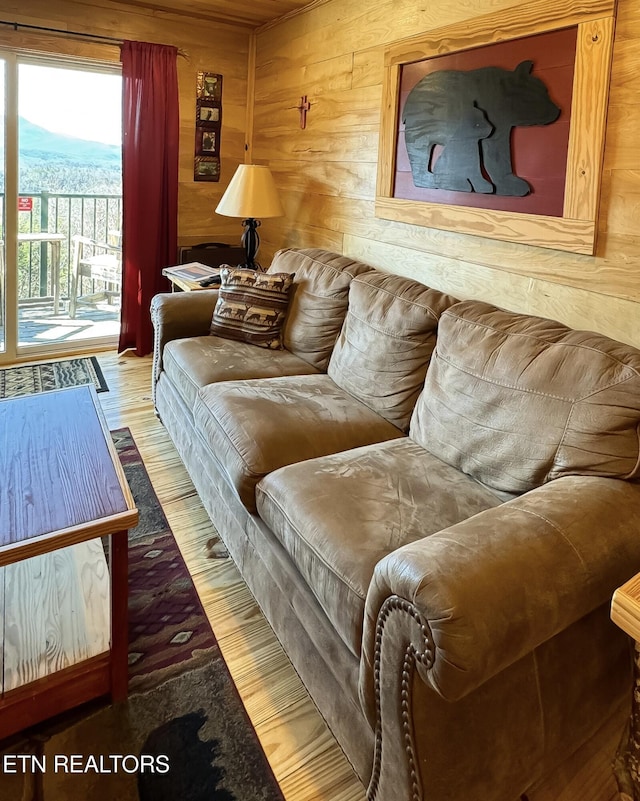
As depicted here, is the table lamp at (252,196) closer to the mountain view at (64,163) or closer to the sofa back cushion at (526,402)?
the mountain view at (64,163)

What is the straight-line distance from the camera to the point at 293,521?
1.54 meters

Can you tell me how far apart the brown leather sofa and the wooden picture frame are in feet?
1.07

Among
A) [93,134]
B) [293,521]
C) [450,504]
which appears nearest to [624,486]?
[450,504]

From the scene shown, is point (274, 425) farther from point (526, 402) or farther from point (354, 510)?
point (526, 402)

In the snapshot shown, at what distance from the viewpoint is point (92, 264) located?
4.63m

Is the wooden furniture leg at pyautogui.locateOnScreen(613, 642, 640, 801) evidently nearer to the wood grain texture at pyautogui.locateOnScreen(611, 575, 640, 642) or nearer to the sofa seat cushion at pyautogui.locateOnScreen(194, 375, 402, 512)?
the wood grain texture at pyautogui.locateOnScreen(611, 575, 640, 642)

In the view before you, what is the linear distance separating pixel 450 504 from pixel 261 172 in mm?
2564

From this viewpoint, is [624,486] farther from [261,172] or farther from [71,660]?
[261,172]

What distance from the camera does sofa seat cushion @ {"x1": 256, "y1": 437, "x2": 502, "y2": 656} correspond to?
1.33 m

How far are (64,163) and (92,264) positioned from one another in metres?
0.79

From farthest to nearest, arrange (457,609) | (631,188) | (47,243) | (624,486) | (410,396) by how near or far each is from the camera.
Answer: (47,243) < (410,396) < (631,188) < (624,486) < (457,609)

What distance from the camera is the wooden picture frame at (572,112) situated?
5.85 ft

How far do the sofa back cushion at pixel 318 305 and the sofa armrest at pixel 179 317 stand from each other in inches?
17.1

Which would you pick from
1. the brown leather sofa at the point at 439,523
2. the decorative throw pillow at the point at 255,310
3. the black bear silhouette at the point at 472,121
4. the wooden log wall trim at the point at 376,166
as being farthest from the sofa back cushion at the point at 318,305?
the black bear silhouette at the point at 472,121
